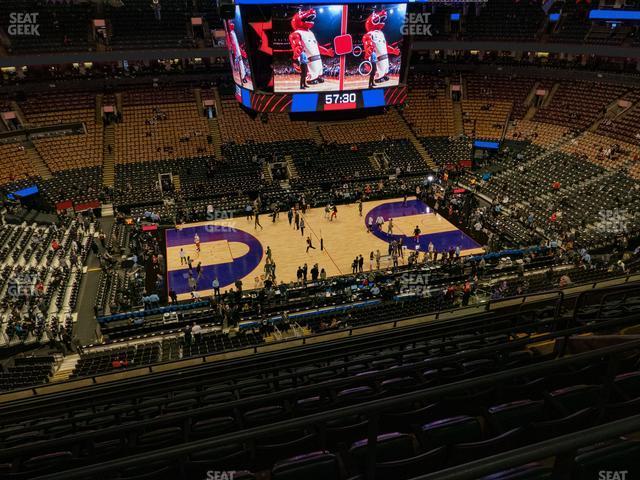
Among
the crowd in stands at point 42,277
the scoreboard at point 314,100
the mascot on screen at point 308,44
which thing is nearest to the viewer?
the crowd in stands at point 42,277

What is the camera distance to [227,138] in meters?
38.6

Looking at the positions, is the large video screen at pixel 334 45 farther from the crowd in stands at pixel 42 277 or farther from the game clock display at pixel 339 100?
the crowd in stands at pixel 42 277

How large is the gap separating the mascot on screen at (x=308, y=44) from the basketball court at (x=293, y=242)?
30.8ft

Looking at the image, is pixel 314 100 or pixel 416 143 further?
pixel 416 143

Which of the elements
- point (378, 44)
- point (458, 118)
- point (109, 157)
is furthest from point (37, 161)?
point (458, 118)

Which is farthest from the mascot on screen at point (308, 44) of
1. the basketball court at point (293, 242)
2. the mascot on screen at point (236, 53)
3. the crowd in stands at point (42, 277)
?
the crowd in stands at point (42, 277)

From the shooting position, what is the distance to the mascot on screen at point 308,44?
19.0 metres

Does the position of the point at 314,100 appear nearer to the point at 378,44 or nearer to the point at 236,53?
the point at 378,44

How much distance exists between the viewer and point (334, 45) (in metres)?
19.7

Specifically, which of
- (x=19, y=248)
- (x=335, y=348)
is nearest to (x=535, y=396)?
(x=335, y=348)

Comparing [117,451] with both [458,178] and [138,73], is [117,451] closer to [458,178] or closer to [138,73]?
[458,178]

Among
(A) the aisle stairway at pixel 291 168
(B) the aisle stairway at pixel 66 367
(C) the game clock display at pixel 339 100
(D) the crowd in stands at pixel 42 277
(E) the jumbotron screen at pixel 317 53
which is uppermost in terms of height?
(E) the jumbotron screen at pixel 317 53

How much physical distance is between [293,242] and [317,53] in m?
10.9

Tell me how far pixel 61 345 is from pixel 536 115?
39.7 metres
